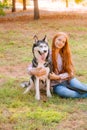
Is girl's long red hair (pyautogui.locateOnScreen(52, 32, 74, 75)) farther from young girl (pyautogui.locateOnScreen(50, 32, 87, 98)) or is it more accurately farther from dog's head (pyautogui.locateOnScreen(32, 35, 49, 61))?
dog's head (pyautogui.locateOnScreen(32, 35, 49, 61))

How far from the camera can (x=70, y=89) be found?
6.23m

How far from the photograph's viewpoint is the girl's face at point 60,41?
19.8 feet

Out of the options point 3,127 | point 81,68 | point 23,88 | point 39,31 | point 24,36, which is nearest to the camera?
point 3,127

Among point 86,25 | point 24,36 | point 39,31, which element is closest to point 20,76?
point 24,36

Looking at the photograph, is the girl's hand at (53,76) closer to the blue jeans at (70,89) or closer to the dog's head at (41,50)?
the blue jeans at (70,89)

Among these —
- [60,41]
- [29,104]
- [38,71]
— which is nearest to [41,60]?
[38,71]

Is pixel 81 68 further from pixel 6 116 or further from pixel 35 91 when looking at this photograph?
pixel 6 116

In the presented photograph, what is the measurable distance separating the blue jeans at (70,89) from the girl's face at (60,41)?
643mm

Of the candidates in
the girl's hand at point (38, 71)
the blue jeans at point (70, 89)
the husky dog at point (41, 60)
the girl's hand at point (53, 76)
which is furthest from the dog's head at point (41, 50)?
the blue jeans at point (70, 89)

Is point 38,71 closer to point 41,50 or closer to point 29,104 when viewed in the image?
point 41,50

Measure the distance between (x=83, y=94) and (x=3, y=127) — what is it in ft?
5.91

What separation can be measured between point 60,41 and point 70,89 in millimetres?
836

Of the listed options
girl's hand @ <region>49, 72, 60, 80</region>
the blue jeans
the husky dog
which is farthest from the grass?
girl's hand @ <region>49, 72, 60, 80</region>

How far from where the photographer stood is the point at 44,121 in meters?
5.02
